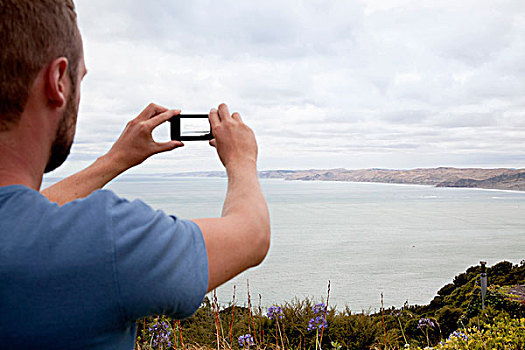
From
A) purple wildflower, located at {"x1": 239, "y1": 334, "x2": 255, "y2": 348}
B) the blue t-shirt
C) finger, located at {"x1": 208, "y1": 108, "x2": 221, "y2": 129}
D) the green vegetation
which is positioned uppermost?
finger, located at {"x1": 208, "y1": 108, "x2": 221, "y2": 129}

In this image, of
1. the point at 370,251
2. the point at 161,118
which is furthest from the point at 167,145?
the point at 370,251

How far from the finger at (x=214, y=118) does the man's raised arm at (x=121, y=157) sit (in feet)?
0.44

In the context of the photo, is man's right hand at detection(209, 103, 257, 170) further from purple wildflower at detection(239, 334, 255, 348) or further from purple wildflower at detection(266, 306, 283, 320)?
purple wildflower at detection(266, 306, 283, 320)

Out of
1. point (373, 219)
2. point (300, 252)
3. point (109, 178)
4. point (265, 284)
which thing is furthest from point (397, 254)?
point (109, 178)

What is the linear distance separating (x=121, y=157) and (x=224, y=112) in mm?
333

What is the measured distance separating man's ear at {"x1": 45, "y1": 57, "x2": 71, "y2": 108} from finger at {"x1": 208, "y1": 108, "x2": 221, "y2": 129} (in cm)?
33

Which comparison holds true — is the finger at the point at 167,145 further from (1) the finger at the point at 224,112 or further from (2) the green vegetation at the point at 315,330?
(2) the green vegetation at the point at 315,330

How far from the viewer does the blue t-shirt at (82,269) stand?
668 millimetres

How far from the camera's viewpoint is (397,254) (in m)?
44.4

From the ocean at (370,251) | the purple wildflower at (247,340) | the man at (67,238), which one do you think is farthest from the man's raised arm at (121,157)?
the ocean at (370,251)

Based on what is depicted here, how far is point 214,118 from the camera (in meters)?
1.03

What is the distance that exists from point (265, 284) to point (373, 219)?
145 feet

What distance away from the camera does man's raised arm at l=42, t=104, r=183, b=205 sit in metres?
1.14

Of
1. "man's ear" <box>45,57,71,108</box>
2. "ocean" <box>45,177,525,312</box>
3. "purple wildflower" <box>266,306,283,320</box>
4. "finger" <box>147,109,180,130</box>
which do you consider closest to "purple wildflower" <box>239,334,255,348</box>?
"purple wildflower" <box>266,306,283,320</box>
